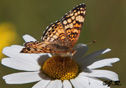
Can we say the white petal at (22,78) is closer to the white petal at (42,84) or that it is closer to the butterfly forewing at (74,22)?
the white petal at (42,84)

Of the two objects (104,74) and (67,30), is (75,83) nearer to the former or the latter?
(104,74)

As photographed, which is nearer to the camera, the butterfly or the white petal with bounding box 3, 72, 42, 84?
the white petal with bounding box 3, 72, 42, 84

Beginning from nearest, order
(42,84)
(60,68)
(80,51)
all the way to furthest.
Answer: (42,84) < (60,68) < (80,51)

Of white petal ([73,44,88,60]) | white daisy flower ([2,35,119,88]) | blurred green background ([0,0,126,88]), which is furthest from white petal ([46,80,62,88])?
blurred green background ([0,0,126,88])

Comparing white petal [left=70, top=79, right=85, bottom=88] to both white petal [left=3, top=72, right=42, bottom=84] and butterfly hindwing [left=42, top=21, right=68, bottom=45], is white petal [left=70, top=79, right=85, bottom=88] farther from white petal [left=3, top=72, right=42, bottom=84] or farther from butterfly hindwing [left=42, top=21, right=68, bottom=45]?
butterfly hindwing [left=42, top=21, right=68, bottom=45]

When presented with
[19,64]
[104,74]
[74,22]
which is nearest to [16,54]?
[19,64]

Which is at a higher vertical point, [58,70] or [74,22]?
[74,22]

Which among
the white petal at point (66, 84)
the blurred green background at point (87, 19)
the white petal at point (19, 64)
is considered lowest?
the white petal at point (66, 84)

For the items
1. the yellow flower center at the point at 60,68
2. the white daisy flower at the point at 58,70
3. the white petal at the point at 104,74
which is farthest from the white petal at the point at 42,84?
the white petal at the point at 104,74
